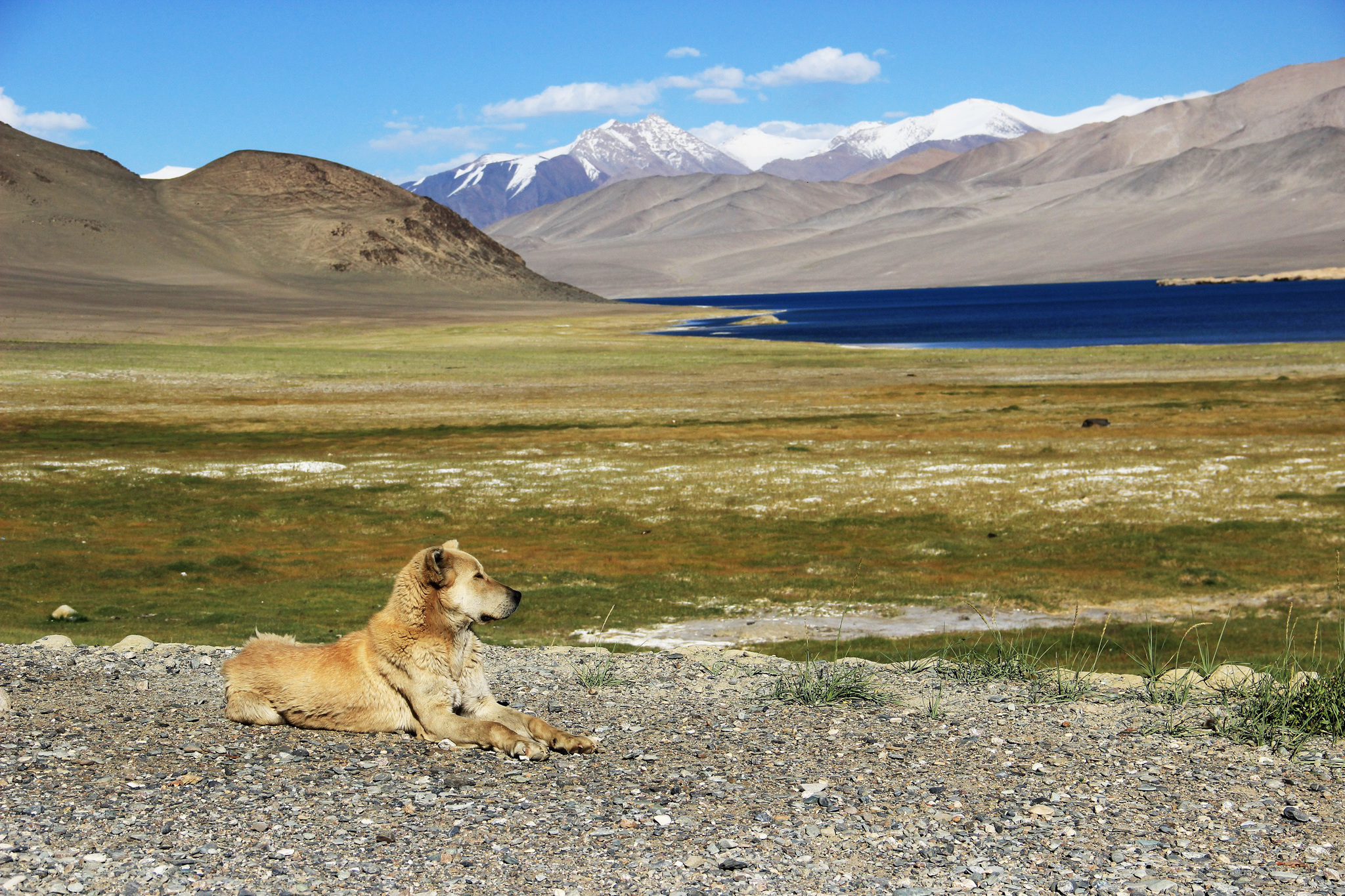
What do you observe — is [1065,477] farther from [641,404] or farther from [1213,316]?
[1213,316]

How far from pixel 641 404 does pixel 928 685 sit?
204 ft

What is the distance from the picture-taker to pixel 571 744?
1011 cm

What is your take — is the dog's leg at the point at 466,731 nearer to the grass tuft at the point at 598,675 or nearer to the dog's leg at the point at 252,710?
the dog's leg at the point at 252,710

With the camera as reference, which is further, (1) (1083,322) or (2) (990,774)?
(1) (1083,322)

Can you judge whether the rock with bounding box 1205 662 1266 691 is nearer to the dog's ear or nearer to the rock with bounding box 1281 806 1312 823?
the rock with bounding box 1281 806 1312 823

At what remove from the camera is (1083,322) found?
557ft

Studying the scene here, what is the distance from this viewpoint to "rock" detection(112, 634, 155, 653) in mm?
14575

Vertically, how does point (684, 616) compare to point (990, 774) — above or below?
below

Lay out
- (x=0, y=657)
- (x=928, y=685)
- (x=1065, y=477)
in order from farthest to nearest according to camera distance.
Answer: (x=1065, y=477), (x=0, y=657), (x=928, y=685)

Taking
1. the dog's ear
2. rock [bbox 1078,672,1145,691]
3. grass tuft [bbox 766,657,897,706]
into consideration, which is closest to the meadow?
rock [bbox 1078,672,1145,691]

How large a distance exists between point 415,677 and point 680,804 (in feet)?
9.60

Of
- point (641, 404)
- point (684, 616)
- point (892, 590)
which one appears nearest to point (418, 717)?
point (684, 616)

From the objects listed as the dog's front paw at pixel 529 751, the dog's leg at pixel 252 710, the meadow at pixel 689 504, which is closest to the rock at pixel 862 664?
the meadow at pixel 689 504

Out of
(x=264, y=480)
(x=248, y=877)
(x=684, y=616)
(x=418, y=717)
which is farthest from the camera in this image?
(x=264, y=480)
